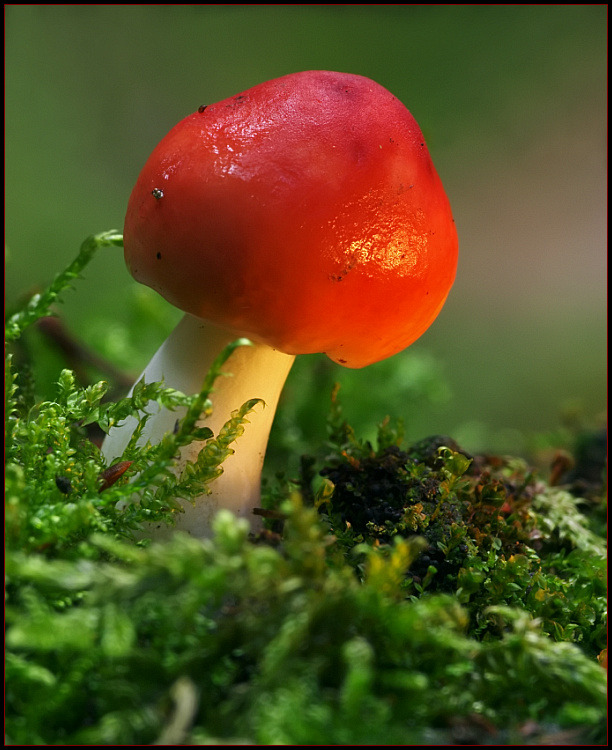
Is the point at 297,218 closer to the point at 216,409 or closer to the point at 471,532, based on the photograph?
the point at 216,409

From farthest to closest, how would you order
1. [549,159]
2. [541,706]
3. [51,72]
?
[549,159] → [51,72] → [541,706]

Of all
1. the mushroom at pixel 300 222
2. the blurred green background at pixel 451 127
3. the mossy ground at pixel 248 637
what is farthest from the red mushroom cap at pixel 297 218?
the blurred green background at pixel 451 127

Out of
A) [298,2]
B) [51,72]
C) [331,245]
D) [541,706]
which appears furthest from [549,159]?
[541,706]

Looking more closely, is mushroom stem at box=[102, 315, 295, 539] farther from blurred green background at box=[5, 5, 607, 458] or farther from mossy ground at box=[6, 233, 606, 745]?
blurred green background at box=[5, 5, 607, 458]

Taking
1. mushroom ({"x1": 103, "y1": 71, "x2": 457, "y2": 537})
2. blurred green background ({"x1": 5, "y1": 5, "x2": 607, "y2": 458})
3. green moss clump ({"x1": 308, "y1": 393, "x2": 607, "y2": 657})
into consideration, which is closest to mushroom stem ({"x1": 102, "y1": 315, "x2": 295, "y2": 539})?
mushroom ({"x1": 103, "y1": 71, "x2": 457, "y2": 537})

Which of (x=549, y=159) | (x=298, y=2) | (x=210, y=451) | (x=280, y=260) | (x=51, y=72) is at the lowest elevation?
(x=210, y=451)

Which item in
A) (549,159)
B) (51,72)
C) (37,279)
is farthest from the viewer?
(549,159)

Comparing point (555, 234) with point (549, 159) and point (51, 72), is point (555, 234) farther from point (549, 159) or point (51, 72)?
point (51, 72)
